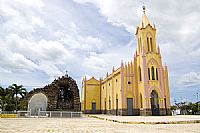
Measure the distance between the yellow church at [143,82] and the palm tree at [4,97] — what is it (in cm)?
2318

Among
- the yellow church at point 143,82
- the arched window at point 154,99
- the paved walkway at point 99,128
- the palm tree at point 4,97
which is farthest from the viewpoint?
the palm tree at point 4,97

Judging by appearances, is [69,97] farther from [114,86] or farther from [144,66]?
[144,66]

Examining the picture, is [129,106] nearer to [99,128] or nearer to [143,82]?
[143,82]

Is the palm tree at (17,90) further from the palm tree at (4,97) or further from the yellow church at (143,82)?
the yellow church at (143,82)

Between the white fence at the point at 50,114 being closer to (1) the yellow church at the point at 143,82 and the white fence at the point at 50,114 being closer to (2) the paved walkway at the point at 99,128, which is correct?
(1) the yellow church at the point at 143,82

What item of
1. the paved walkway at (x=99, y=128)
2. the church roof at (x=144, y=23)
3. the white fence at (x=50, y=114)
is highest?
the church roof at (x=144, y=23)

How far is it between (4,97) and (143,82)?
3097 cm

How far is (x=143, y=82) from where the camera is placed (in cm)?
3259

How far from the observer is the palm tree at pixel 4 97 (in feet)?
147

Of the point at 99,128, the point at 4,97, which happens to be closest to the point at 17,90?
the point at 4,97

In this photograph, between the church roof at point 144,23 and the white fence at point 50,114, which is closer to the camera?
the white fence at point 50,114

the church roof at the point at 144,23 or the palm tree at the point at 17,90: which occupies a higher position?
the church roof at the point at 144,23

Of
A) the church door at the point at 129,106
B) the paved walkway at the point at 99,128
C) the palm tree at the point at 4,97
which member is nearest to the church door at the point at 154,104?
the church door at the point at 129,106

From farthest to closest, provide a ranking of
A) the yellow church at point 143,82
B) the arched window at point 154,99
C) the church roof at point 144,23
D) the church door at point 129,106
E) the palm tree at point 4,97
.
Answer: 1. the palm tree at point 4,97
2. the church roof at point 144,23
3. the church door at point 129,106
4. the arched window at point 154,99
5. the yellow church at point 143,82
